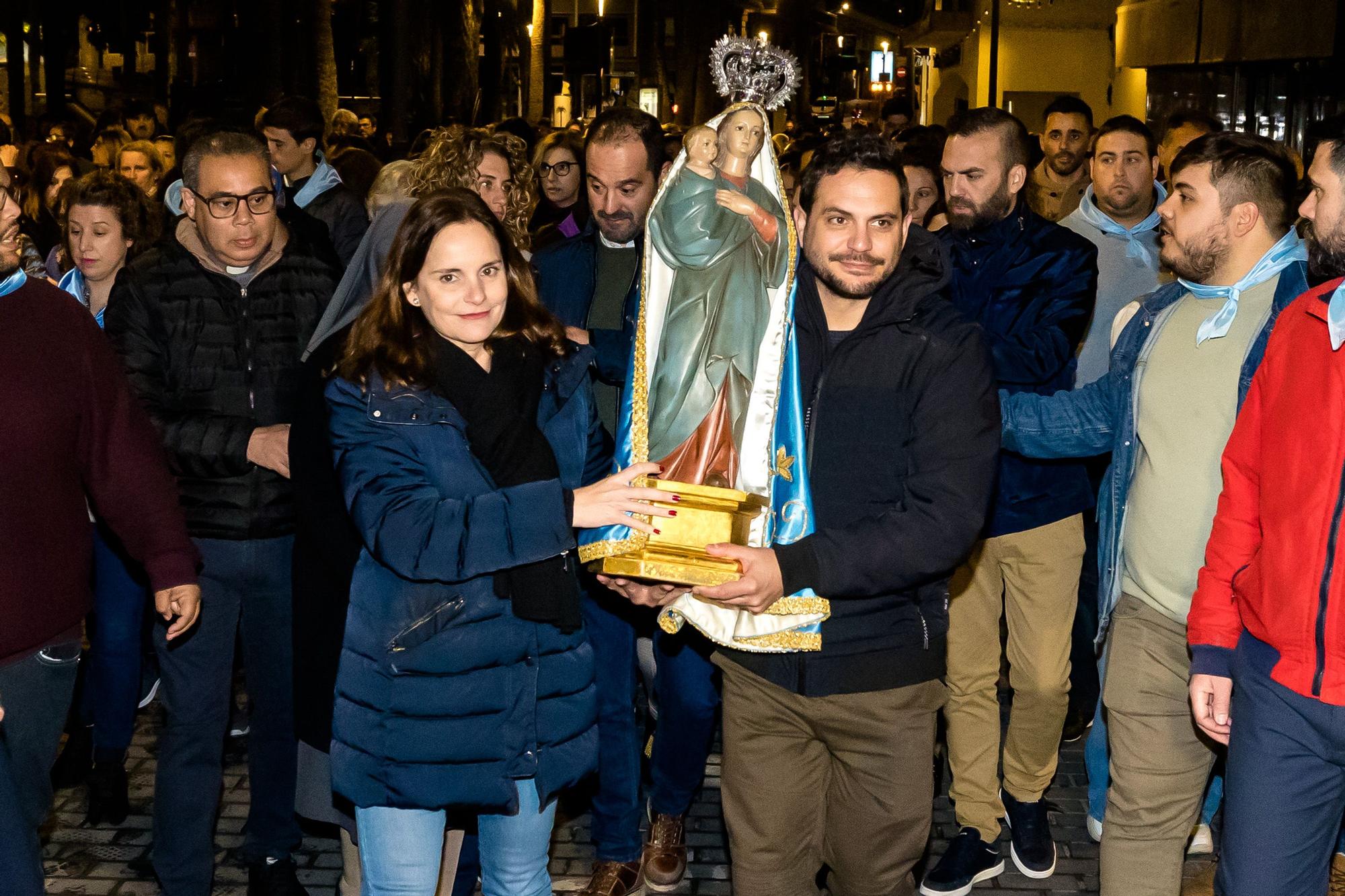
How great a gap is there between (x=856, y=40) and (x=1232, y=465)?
108065mm

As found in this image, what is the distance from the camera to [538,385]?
13.3 ft

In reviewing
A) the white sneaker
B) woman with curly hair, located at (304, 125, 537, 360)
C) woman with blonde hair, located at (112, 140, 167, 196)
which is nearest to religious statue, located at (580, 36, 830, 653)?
woman with curly hair, located at (304, 125, 537, 360)

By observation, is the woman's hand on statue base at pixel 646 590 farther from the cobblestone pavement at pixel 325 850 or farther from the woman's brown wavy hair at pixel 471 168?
the cobblestone pavement at pixel 325 850

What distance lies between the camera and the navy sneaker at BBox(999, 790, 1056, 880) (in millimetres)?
5543

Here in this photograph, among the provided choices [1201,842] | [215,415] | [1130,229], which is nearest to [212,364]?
[215,415]

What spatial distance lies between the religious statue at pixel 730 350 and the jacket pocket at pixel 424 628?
1.22 ft

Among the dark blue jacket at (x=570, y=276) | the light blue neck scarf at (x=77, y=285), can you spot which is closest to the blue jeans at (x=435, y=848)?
the dark blue jacket at (x=570, y=276)

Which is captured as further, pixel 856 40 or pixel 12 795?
pixel 856 40

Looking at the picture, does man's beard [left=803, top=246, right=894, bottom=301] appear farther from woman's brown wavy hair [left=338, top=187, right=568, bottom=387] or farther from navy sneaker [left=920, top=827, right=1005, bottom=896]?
navy sneaker [left=920, top=827, right=1005, bottom=896]

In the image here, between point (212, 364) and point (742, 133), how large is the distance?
211cm

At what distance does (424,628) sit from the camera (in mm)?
3748

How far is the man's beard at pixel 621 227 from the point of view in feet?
18.2

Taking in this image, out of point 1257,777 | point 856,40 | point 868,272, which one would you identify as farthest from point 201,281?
point 856,40

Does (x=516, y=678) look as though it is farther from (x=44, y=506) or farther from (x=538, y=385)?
(x=44, y=506)
